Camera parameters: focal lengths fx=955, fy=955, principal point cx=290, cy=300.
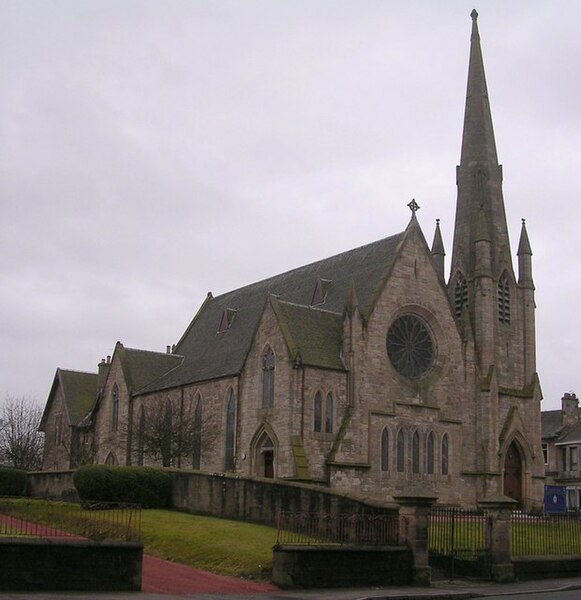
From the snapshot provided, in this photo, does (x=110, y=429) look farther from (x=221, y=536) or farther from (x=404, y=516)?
(x=404, y=516)

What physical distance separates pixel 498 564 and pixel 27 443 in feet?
174

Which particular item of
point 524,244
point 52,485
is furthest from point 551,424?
point 52,485

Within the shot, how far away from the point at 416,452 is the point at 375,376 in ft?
14.0

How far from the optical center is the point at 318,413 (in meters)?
41.8

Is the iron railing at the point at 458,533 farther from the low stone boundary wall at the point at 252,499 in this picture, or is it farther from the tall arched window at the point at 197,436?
the tall arched window at the point at 197,436

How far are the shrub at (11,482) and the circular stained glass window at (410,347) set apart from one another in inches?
694

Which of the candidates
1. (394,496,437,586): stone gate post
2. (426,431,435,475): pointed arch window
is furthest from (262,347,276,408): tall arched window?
(394,496,437,586): stone gate post

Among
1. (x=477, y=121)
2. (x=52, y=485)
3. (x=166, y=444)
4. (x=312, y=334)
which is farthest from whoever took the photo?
(x=477, y=121)

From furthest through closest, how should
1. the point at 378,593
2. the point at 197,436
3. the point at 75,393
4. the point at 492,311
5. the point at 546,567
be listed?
the point at 75,393 < the point at 492,311 < the point at 197,436 < the point at 546,567 < the point at 378,593

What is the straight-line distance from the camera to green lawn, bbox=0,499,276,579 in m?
24.6

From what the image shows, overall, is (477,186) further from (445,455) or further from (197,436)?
(197,436)

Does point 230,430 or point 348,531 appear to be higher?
point 230,430

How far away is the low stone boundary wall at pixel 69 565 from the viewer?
19.8 meters

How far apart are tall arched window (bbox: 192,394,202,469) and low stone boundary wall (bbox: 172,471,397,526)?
37.9 feet
